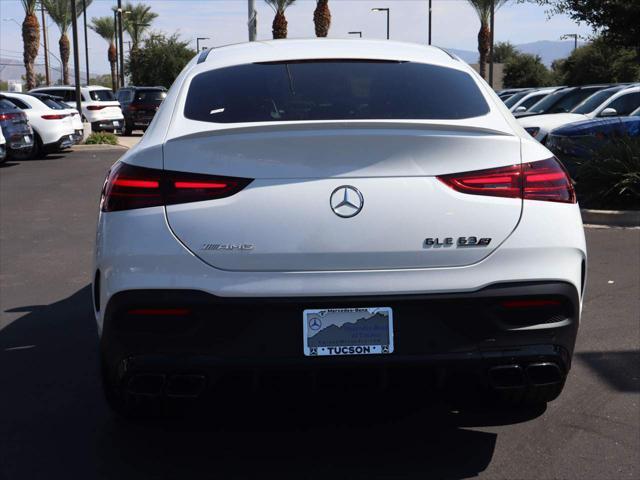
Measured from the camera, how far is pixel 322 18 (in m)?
47.4

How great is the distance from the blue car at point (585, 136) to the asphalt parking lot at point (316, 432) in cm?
664

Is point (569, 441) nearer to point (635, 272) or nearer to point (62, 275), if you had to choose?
point (635, 272)

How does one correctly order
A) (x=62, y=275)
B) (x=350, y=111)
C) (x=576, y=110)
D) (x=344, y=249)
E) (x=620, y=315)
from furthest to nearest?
(x=576, y=110) → (x=62, y=275) → (x=620, y=315) → (x=350, y=111) → (x=344, y=249)

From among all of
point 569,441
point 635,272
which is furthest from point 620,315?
point 569,441

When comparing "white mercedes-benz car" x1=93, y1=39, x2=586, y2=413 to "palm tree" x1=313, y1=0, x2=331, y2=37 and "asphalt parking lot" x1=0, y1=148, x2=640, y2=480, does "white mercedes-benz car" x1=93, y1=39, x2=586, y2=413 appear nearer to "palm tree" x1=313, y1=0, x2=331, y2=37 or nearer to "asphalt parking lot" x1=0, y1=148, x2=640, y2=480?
"asphalt parking lot" x1=0, y1=148, x2=640, y2=480

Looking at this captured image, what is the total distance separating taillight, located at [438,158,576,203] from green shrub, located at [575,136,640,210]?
7.98 m

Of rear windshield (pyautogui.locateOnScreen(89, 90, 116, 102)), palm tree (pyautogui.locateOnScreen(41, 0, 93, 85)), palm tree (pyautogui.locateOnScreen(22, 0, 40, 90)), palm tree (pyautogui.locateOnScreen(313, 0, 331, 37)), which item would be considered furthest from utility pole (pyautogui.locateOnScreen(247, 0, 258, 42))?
palm tree (pyautogui.locateOnScreen(41, 0, 93, 85))

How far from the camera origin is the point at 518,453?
3984 mm

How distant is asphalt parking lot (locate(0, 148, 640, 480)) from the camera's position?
3.85 meters

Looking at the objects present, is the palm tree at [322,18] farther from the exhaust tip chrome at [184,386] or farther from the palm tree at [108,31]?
the exhaust tip chrome at [184,386]

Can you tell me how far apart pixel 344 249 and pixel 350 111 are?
836 millimetres

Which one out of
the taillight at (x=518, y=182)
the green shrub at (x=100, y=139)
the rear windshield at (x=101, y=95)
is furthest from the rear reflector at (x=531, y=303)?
the rear windshield at (x=101, y=95)

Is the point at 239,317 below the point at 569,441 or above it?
above

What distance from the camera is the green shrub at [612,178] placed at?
37.2ft
